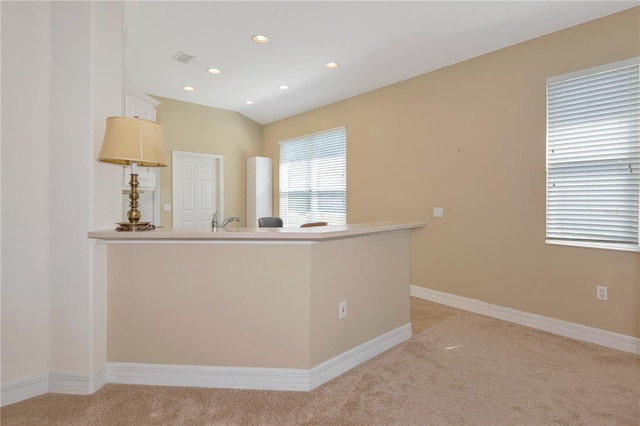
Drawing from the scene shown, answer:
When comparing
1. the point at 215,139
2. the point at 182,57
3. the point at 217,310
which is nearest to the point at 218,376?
the point at 217,310

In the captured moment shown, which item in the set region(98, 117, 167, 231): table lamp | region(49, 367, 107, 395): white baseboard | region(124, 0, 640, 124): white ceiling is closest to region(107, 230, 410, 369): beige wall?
region(49, 367, 107, 395): white baseboard

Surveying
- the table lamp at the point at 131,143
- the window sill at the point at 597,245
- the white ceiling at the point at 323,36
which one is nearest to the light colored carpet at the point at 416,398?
the window sill at the point at 597,245

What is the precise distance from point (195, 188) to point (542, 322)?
5.15 meters

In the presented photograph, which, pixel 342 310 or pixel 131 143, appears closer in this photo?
pixel 131 143

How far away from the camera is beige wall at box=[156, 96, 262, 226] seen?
5414mm

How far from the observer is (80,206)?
1.98 metres

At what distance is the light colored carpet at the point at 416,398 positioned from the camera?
1782 mm

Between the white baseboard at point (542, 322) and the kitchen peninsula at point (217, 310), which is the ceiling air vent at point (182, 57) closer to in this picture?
the kitchen peninsula at point (217, 310)

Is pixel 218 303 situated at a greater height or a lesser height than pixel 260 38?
lesser

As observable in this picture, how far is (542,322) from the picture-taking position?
10.2 ft

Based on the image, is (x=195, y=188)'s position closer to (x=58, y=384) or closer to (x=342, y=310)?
(x=58, y=384)

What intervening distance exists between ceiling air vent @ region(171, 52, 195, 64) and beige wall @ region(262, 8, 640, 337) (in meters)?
2.28

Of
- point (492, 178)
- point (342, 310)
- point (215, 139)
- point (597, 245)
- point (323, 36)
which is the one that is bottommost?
point (342, 310)

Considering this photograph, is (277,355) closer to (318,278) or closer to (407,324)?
(318,278)
